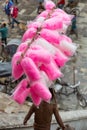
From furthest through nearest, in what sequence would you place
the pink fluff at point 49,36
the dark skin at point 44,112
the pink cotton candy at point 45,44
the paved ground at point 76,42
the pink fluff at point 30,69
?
1. the paved ground at point 76,42
2. the dark skin at point 44,112
3. the pink fluff at point 49,36
4. the pink cotton candy at point 45,44
5. the pink fluff at point 30,69

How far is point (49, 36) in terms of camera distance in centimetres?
529

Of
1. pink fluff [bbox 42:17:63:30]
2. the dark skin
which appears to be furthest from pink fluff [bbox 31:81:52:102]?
pink fluff [bbox 42:17:63:30]

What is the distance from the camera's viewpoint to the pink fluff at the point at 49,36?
17.3 ft

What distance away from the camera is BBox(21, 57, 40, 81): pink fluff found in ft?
15.5

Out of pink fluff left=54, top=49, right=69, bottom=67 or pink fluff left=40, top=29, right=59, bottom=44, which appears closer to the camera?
pink fluff left=54, top=49, right=69, bottom=67

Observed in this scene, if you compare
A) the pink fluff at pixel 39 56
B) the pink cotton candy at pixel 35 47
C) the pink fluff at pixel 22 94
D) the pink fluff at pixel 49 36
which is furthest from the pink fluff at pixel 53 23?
the pink fluff at pixel 22 94

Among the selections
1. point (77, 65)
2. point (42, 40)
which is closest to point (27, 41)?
point (42, 40)

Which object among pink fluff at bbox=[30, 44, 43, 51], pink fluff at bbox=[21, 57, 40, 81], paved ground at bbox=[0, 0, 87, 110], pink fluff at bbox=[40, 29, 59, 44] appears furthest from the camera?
paved ground at bbox=[0, 0, 87, 110]

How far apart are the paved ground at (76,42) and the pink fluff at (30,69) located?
21.2ft

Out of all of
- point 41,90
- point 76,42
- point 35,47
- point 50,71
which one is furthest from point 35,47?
point 76,42

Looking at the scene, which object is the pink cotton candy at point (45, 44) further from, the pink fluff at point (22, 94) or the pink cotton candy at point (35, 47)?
the pink fluff at point (22, 94)

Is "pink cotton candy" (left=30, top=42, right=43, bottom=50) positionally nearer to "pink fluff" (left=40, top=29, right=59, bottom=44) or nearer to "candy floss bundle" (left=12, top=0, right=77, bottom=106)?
"candy floss bundle" (left=12, top=0, right=77, bottom=106)

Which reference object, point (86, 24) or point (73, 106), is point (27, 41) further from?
point (86, 24)

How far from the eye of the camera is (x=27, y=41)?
5219 millimetres
